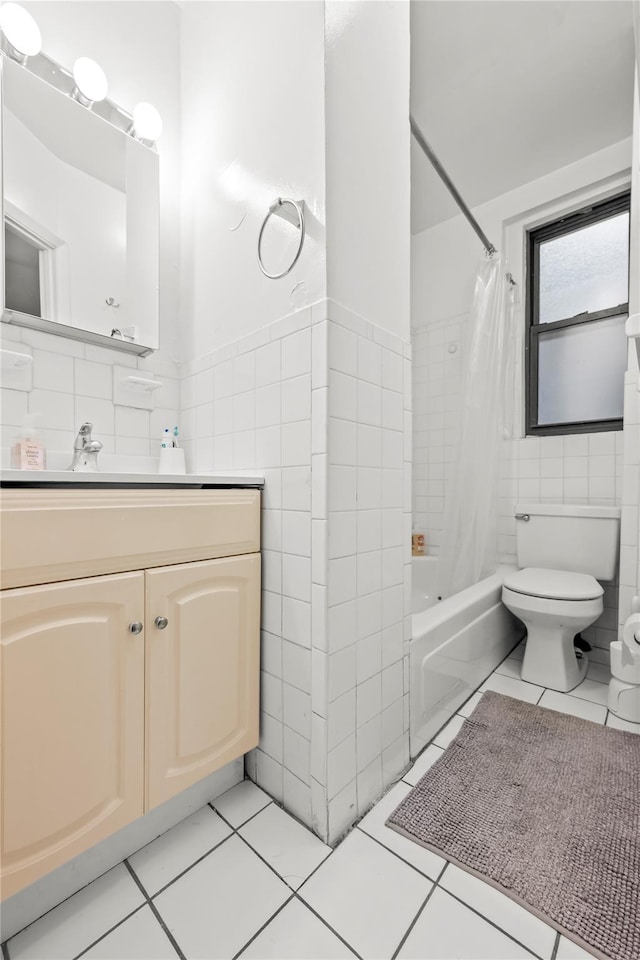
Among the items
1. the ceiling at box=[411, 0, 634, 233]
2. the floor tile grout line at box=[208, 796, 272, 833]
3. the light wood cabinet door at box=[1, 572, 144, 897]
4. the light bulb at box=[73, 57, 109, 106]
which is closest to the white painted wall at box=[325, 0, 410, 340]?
the ceiling at box=[411, 0, 634, 233]

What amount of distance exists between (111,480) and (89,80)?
4.24 feet

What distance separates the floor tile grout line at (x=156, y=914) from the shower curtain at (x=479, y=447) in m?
1.52

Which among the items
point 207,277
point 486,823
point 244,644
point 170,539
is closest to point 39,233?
point 207,277

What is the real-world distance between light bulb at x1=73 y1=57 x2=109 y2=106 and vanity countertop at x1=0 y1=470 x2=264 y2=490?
1223 millimetres

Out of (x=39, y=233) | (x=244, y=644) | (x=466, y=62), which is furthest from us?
(x=466, y=62)

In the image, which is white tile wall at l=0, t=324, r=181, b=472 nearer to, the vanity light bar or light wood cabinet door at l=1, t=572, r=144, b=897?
light wood cabinet door at l=1, t=572, r=144, b=897

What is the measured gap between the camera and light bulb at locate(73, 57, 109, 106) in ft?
4.04

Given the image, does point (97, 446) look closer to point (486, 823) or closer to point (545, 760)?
point (486, 823)

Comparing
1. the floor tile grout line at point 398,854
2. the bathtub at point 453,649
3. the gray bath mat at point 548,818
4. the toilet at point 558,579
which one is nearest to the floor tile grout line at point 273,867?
the floor tile grout line at point 398,854

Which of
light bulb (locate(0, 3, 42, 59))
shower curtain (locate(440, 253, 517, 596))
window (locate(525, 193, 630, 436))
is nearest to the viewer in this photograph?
light bulb (locate(0, 3, 42, 59))

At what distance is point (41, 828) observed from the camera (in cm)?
74

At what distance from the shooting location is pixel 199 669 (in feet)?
3.27

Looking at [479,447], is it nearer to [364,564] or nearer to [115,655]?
[364,564]

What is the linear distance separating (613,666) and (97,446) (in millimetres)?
1934
